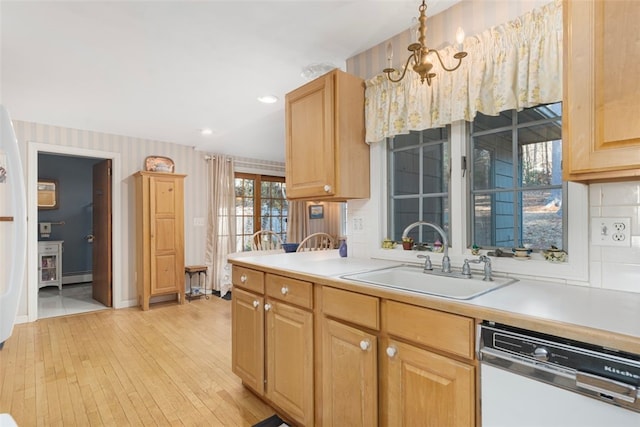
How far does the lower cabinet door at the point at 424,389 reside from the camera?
108cm

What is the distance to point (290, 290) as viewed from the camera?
5.72 feet

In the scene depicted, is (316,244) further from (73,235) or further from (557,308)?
(73,235)

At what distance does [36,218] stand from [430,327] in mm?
4551

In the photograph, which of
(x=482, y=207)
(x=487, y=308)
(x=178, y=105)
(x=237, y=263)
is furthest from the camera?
(x=178, y=105)

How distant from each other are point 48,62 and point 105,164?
229cm

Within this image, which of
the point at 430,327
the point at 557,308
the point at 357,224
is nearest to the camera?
the point at 557,308

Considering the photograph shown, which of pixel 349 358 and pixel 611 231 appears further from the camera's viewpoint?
pixel 349 358

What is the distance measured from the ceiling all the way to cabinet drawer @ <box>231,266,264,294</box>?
5.01 ft

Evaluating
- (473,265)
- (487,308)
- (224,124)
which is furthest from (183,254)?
(487,308)

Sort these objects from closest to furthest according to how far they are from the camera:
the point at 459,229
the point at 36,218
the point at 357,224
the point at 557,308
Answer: the point at 557,308
the point at 459,229
the point at 357,224
the point at 36,218

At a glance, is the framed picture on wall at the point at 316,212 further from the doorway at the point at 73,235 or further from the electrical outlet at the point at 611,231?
the electrical outlet at the point at 611,231

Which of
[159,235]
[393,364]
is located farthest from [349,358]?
[159,235]

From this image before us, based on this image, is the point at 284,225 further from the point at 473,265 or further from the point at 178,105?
the point at 473,265

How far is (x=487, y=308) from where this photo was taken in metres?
1.02
